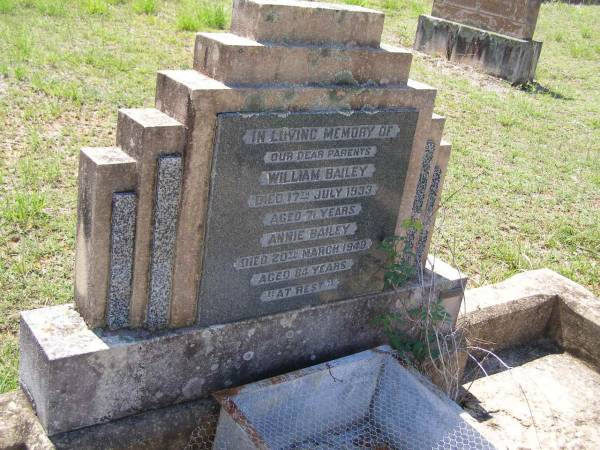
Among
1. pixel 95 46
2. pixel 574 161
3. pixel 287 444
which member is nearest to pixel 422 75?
pixel 574 161

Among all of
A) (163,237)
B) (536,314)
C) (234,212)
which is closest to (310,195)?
(234,212)

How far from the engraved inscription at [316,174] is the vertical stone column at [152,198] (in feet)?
1.44

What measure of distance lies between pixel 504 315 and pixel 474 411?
75cm

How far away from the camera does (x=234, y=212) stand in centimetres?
309

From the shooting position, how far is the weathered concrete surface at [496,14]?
35.3ft

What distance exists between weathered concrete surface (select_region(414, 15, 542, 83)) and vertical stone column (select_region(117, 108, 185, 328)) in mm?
8808

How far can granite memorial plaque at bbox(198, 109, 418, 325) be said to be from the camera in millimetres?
3055

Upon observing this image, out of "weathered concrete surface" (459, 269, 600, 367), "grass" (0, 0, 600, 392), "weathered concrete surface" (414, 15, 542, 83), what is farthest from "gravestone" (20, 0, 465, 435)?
"weathered concrete surface" (414, 15, 542, 83)

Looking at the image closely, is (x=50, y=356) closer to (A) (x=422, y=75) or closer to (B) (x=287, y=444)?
(B) (x=287, y=444)

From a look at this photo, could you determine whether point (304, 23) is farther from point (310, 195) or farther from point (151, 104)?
point (151, 104)

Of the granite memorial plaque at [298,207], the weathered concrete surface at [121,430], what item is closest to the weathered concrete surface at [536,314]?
the granite memorial plaque at [298,207]

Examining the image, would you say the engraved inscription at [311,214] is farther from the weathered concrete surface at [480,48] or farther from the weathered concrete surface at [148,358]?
the weathered concrete surface at [480,48]

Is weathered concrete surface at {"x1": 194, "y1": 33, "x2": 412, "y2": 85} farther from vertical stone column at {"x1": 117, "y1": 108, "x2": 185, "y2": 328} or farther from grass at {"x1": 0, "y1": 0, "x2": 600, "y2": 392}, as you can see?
grass at {"x1": 0, "y1": 0, "x2": 600, "y2": 392}

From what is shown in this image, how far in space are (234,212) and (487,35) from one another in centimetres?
894
